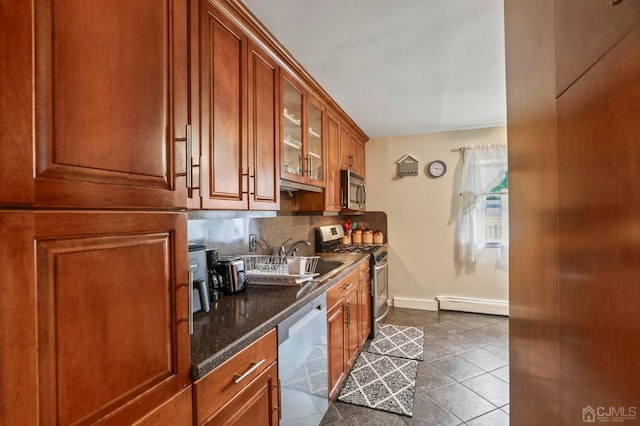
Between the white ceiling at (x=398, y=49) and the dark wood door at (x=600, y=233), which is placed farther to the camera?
the white ceiling at (x=398, y=49)

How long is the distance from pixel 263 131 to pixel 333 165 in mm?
1234

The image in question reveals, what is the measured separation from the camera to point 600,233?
613mm

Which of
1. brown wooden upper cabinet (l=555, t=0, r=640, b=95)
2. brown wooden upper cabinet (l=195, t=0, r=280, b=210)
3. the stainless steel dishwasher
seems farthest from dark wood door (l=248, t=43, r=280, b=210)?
brown wooden upper cabinet (l=555, t=0, r=640, b=95)

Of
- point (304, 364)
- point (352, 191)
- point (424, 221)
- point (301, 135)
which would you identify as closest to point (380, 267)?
point (352, 191)

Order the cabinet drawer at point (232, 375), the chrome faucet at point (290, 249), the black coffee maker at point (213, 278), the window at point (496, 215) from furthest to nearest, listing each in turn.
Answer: the window at point (496, 215)
the chrome faucet at point (290, 249)
the black coffee maker at point (213, 278)
the cabinet drawer at point (232, 375)

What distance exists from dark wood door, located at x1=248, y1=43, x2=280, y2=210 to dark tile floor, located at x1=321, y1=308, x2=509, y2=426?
1525 mm

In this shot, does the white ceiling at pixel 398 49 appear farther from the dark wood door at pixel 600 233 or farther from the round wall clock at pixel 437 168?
the dark wood door at pixel 600 233

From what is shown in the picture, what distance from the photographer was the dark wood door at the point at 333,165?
272 centimetres

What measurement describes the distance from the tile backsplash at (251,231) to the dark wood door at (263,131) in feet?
0.77

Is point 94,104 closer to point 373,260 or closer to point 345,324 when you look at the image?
point 345,324

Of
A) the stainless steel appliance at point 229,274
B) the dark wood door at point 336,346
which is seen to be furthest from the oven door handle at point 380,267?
the stainless steel appliance at point 229,274

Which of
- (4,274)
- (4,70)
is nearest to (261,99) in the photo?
(4,70)

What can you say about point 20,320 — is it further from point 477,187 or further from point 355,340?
point 477,187

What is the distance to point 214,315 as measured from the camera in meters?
1.26
